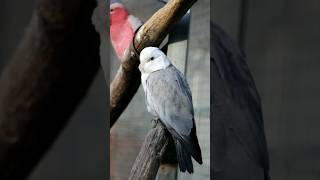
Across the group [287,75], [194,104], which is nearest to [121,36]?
[194,104]

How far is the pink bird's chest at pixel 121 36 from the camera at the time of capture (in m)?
1.35

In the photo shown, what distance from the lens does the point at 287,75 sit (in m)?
1.08

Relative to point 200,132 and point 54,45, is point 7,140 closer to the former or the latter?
point 54,45

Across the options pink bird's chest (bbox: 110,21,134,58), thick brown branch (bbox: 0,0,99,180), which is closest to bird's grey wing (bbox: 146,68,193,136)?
pink bird's chest (bbox: 110,21,134,58)

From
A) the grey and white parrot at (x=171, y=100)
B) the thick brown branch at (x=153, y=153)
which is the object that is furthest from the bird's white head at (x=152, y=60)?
the thick brown branch at (x=153, y=153)

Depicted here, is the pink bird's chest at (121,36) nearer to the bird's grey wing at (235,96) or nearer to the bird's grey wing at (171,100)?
the bird's grey wing at (171,100)

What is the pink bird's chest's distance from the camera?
1.35 m

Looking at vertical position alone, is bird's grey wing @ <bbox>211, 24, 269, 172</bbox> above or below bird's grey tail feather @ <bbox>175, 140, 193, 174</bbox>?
above

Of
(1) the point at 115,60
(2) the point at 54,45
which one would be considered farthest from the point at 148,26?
(2) the point at 54,45

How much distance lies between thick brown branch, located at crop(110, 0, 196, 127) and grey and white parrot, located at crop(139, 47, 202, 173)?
0.03m

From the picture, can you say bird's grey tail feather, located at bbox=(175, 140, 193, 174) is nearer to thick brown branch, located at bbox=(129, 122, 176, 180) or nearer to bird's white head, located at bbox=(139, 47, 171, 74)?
thick brown branch, located at bbox=(129, 122, 176, 180)

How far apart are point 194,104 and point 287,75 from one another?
0.22m

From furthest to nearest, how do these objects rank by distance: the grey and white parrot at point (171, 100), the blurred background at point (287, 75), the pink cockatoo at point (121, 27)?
the pink cockatoo at point (121, 27), the grey and white parrot at point (171, 100), the blurred background at point (287, 75)

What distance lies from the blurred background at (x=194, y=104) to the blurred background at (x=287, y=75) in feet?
0.31
